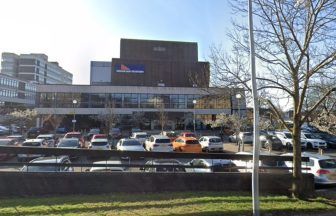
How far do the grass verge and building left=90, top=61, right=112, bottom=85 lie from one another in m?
73.3

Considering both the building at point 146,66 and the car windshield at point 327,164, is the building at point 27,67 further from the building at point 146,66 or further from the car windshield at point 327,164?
the car windshield at point 327,164

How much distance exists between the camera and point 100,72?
83.1 m

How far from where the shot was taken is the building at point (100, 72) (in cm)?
8238

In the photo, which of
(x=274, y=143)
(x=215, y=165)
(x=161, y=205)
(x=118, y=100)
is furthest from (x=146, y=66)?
(x=161, y=205)

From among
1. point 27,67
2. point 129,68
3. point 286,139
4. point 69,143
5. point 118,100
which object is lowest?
point 69,143

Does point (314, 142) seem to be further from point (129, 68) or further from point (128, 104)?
point (129, 68)

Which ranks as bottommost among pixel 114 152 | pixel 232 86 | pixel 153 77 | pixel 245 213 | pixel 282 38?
pixel 245 213

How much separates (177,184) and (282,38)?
19.9 ft

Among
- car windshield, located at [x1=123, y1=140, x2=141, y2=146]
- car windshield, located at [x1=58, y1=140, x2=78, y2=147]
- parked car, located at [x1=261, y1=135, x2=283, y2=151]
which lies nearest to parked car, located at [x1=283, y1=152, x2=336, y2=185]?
car windshield, located at [x1=123, y1=140, x2=141, y2=146]

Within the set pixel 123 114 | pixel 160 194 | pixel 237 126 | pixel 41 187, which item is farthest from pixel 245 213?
pixel 123 114

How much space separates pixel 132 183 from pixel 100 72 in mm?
73930

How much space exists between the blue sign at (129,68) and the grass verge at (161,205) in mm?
70116

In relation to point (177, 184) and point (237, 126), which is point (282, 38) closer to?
point (177, 184)

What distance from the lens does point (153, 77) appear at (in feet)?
269
